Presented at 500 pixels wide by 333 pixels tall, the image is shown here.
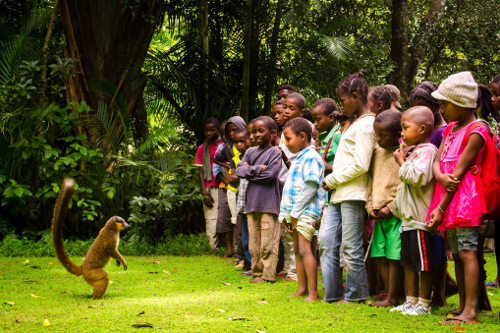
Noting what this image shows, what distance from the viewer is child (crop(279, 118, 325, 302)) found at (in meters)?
5.21

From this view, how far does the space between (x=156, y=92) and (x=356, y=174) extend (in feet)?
21.6

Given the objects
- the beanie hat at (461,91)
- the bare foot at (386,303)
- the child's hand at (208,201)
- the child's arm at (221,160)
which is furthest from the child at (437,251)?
the child's hand at (208,201)

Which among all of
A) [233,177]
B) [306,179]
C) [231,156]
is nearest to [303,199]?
[306,179]

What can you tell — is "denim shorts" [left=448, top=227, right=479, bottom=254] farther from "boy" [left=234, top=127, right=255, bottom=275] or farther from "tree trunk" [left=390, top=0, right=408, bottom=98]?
"tree trunk" [left=390, top=0, right=408, bottom=98]

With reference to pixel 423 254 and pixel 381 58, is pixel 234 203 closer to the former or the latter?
pixel 423 254

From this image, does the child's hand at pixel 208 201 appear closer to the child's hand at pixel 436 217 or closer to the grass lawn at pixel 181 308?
the grass lawn at pixel 181 308

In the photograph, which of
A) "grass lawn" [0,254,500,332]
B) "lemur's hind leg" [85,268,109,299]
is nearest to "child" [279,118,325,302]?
"grass lawn" [0,254,500,332]

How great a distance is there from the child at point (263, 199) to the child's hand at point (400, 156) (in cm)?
196

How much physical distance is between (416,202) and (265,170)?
2.21 meters

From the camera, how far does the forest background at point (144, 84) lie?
8703 millimetres

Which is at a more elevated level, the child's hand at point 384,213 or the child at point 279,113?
the child at point 279,113

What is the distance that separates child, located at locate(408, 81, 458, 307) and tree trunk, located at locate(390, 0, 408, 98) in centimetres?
706

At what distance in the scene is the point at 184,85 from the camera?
975cm

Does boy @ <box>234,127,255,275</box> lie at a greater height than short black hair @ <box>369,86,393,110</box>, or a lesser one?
lesser
